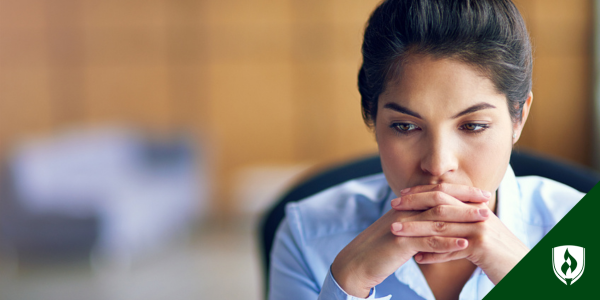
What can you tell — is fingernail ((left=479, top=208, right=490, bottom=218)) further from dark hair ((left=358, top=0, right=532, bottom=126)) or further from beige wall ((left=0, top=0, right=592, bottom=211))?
beige wall ((left=0, top=0, right=592, bottom=211))

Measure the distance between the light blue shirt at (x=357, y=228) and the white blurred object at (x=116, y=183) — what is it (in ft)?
8.29

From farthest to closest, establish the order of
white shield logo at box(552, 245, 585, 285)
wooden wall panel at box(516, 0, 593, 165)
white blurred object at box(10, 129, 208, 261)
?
wooden wall panel at box(516, 0, 593, 165) < white blurred object at box(10, 129, 208, 261) < white shield logo at box(552, 245, 585, 285)

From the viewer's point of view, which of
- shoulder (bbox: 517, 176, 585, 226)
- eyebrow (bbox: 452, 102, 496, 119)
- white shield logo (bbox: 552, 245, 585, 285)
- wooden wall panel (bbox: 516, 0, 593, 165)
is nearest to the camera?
white shield logo (bbox: 552, 245, 585, 285)

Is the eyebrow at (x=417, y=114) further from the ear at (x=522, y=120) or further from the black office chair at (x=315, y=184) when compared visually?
the black office chair at (x=315, y=184)

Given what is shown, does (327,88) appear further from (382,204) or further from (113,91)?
(382,204)

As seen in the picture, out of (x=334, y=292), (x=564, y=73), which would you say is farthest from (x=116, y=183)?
(x=564, y=73)

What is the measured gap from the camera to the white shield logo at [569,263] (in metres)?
0.45

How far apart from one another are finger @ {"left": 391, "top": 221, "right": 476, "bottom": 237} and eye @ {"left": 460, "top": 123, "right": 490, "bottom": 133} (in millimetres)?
113

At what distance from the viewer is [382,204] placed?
2.88 ft

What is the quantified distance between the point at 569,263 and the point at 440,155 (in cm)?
17

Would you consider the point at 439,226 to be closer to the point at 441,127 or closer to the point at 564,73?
the point at 441,127

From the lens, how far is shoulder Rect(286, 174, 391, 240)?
0.86m

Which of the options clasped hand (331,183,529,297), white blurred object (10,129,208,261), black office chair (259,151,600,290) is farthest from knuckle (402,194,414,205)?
white blurred object (10,129,208,261)

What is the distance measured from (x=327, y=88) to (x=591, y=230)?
12.8 feet
